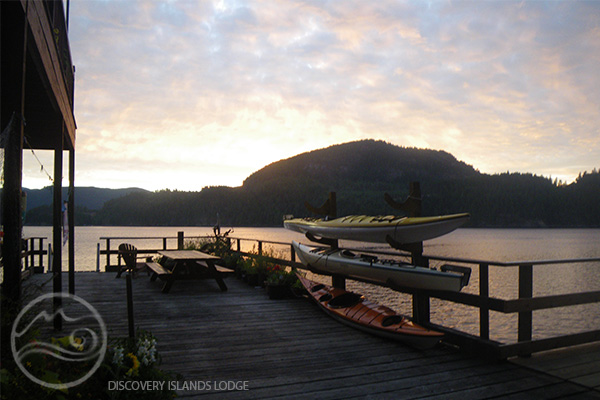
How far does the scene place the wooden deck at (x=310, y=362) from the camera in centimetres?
393

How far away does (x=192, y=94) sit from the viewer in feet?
45.5

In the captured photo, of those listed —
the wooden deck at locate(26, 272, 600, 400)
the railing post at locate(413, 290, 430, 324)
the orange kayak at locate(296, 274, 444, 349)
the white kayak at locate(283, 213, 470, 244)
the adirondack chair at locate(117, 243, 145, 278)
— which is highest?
the white kayak at locate(283, 213, 470, 244)

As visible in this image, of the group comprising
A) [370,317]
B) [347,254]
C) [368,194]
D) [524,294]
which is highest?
[368,194]

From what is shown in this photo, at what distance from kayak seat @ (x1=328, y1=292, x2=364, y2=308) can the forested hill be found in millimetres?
103377

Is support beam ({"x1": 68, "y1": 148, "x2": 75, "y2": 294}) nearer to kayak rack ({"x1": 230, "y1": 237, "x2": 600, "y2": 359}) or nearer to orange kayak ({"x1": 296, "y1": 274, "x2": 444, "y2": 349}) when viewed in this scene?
orange kayak ({"x1": 296, "y1": 274, "x2": 444, "y2": 349})

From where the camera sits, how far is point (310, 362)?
4.78 m

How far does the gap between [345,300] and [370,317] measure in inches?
37.5

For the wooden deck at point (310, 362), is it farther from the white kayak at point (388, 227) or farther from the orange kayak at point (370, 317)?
the white kayak at point (388, 227)

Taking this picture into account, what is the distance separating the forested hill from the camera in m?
131

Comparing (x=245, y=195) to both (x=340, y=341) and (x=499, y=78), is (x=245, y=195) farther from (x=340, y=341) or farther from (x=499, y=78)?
(x=340, y=341)

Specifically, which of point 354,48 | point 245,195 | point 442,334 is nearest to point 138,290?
point 442,334

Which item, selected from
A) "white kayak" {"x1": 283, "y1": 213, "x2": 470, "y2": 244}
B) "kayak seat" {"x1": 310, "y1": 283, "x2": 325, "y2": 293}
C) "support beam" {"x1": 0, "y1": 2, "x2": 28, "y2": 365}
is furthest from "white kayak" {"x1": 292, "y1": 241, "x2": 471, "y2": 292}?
"support beam" {"x1": 0, "y1": 2, "x2": 28, "y2": 365}

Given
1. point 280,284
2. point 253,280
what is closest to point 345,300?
point 280,284

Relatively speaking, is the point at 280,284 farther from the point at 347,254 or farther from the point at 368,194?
the point at 368,194
